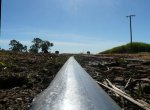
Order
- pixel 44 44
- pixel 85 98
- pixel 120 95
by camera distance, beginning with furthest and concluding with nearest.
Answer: pixel 44 44 < pixel 120 95 < pixel 85 98

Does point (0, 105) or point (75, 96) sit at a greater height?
point (75, 96)

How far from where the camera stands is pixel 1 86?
3867mm

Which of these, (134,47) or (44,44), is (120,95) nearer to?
(134,47)

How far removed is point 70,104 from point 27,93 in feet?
5.60

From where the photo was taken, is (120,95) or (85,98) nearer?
(85,98)

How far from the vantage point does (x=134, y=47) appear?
51.3m

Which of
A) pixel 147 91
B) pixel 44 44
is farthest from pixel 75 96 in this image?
pixel 44 44

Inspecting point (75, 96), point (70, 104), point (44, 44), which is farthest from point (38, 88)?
point (44, 44)

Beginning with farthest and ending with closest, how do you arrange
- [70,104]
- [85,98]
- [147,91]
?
1. [147,91]
2. [85,98]
3. [70,104]

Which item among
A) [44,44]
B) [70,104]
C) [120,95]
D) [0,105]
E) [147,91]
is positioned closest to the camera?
[70,104]

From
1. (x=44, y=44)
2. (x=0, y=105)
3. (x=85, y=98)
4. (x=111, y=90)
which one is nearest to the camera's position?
(x=85, y=98)

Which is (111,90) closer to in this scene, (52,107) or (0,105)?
(0,105)

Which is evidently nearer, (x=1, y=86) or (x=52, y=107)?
(x=52, y=107)

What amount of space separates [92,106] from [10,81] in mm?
2704
